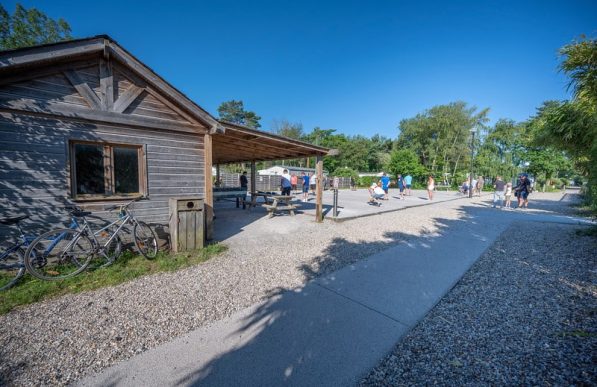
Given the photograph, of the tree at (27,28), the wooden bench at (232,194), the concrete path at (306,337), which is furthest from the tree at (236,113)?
the concrete path at (306,337)

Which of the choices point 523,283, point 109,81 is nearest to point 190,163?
point 109,81

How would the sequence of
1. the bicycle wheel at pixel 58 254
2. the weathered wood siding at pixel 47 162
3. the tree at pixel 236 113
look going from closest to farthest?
1. the bicycle wheel at pixel 58 254
2. the weathered wood siding at pixel 47 162
3. the tree at pixel 236 113

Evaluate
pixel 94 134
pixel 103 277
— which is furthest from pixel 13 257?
pixel 94 134

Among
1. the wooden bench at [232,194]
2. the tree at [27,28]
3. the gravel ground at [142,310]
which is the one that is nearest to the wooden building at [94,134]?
the gravel ground at [142,310]

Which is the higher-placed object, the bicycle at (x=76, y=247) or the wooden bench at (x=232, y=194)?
the wooden bench at (x=232, y=194)

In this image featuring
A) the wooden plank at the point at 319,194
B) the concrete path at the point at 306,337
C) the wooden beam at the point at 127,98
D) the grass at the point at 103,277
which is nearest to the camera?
the concrete path at the point at 306,337

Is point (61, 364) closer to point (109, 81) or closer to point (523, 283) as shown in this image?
point (109, 81)

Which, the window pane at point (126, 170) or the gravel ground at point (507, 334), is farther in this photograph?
the window pane at point (126, 170)

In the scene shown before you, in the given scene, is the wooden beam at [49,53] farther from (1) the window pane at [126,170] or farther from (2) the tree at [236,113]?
(2) the tree at [236,113]

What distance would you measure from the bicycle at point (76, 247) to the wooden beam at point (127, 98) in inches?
81.4

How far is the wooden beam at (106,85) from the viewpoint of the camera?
196 inches

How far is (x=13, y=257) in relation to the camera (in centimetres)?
428

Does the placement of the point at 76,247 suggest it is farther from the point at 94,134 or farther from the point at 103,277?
the point at 94,134

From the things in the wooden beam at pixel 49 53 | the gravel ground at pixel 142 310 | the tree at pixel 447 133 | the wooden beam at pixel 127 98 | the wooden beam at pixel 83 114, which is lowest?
the gravel ground at pixel 142 310
